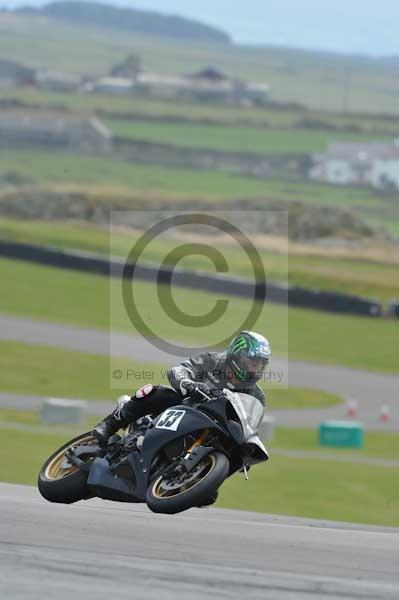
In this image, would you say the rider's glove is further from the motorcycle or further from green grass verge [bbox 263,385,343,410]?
green grass verge [bbox 263,385,343,410]

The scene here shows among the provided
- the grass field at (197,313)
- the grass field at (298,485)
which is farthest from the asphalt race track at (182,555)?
the grass field at (197,313)

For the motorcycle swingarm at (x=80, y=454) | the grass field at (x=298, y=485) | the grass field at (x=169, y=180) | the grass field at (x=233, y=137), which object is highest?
the motorcycle swingarm at (x=80, y=454)

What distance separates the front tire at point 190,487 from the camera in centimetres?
981

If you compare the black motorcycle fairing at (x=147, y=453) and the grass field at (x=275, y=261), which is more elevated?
the black motorcycle fairing at (x=147, y=453)

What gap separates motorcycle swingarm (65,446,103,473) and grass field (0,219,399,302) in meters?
36.5

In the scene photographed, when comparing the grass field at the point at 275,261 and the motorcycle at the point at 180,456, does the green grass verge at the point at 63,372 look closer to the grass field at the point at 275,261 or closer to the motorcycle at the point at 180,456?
the motorcycle at the point at 180,456

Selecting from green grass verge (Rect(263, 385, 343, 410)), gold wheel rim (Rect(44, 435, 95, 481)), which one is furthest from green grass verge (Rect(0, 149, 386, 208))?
gold wheel rim (Rect(44, 435, 95, 481))

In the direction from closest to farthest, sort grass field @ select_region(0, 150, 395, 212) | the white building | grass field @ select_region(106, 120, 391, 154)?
grass field @ select_region(0, 150, 395, 212)
the white building
grass field @ select_region(106, 120, 391, 154)

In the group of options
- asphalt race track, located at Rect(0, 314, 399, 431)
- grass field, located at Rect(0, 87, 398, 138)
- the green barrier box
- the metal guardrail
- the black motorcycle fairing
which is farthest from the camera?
grass field, located at Rect(0, 87, 398, 138)

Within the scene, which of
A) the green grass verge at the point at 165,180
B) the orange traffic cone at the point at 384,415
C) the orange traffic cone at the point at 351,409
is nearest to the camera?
the orange traffic cone at the point at 384,415

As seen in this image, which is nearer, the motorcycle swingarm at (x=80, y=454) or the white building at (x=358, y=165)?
the motorcycle swingarm at (x=80, y=454)

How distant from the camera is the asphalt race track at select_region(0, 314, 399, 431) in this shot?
2766 cm

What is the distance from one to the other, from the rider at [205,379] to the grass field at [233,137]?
4757 inches

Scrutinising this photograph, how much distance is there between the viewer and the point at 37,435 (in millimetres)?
20000
